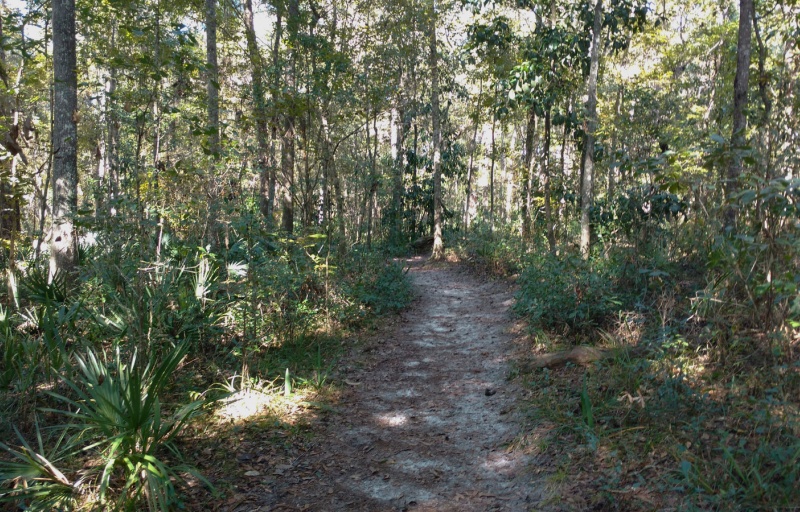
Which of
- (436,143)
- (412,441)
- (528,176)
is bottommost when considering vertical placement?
(412,441)

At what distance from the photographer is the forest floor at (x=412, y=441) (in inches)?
161

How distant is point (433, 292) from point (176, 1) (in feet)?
24.6

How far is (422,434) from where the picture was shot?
521cm

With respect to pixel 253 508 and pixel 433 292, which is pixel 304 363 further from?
pixel 433 292

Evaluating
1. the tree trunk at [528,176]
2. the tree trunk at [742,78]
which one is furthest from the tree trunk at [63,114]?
the tree trunk at [528,176]

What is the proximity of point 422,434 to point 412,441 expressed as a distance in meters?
0.18

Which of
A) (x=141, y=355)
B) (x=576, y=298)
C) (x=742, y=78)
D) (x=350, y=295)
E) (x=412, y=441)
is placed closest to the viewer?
(x=141, y=355)

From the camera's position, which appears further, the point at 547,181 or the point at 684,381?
the point at 547,181

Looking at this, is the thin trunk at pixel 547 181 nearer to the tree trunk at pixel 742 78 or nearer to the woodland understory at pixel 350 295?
the woodland understory at pixel 350 295

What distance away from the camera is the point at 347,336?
316 inches

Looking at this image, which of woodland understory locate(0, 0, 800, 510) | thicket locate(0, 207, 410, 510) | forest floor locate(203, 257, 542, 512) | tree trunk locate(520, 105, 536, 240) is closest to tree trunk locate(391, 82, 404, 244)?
tree trunk locate(520, 105, 536, 240)

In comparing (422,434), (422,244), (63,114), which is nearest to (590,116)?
(422,434)

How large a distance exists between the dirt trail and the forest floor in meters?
0.01

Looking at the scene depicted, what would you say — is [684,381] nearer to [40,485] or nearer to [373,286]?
[40,485]
